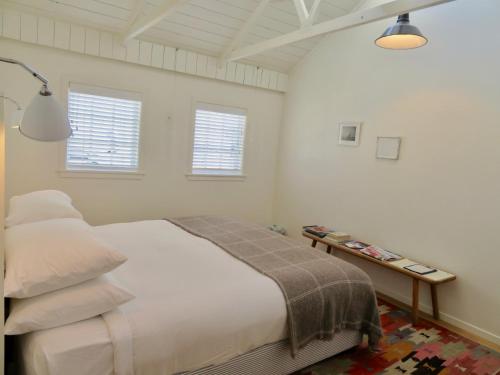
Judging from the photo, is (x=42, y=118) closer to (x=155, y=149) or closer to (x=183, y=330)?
(x=183, y=330)

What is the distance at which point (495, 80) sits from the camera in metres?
2.67

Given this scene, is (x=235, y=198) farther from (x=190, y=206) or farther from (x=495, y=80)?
(x=495, y=80)

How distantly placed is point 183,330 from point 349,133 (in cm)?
295

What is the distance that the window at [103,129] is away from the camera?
351cm

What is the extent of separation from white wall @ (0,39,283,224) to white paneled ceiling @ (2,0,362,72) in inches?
13.7

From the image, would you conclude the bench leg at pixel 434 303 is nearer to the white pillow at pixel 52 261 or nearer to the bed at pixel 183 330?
the bed at pixel 183 330

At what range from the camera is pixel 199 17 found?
3.59 metres

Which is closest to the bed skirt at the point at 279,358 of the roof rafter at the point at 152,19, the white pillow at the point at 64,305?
the white pillow at the point at 64,305

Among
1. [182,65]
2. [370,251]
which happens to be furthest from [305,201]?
[182,65]

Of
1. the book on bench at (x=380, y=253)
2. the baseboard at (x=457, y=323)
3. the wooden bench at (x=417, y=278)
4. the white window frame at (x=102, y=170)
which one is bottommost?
the baseboard at (x=457, y=323)

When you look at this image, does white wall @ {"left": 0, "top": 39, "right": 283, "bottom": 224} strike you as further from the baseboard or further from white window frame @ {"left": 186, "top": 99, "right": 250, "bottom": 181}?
the baseboard

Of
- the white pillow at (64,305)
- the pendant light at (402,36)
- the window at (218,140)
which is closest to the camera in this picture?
the white pillow at (64,305)

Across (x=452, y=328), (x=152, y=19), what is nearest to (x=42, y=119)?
(x=152, y=19)

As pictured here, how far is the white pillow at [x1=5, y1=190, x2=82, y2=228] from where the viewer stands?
2.30 meters
